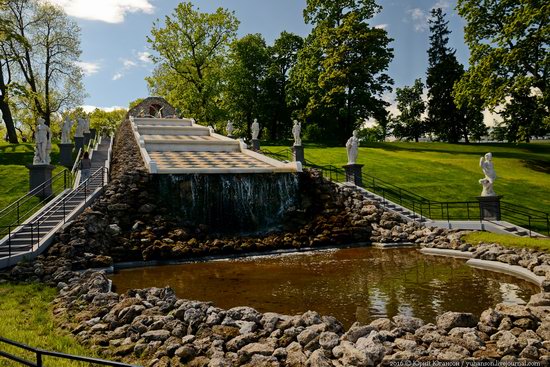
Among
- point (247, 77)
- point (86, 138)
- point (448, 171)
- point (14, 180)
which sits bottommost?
point (448, 171)

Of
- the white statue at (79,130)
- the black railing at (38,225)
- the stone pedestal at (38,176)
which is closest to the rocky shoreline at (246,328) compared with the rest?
the black railing at (38,225)

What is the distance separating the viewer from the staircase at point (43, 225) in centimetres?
1319

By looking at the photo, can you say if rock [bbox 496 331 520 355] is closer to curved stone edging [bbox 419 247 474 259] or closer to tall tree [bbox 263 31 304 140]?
curved stone edging [bbox 419 247 474 259]

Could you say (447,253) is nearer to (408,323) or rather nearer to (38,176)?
(408,323)

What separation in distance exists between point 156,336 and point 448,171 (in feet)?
83.2

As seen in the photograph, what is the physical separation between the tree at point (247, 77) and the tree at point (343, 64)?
6.45 meters

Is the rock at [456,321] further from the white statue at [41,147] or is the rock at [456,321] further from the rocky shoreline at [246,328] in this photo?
the white statue at [41,147]

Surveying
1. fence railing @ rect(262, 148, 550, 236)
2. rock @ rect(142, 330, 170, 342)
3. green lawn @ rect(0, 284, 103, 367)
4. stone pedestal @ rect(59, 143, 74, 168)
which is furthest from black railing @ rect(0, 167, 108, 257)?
fence railing @ rect(262, 148, 550, 236)

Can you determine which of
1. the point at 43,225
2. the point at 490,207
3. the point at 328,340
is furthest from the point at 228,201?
the point at 328,340

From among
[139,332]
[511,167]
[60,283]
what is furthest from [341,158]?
[139,332]

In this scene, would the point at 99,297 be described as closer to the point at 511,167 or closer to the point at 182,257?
the point at 182,257

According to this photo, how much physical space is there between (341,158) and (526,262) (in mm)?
20080

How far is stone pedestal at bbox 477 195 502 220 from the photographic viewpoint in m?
18.8

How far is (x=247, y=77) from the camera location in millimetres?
52344
